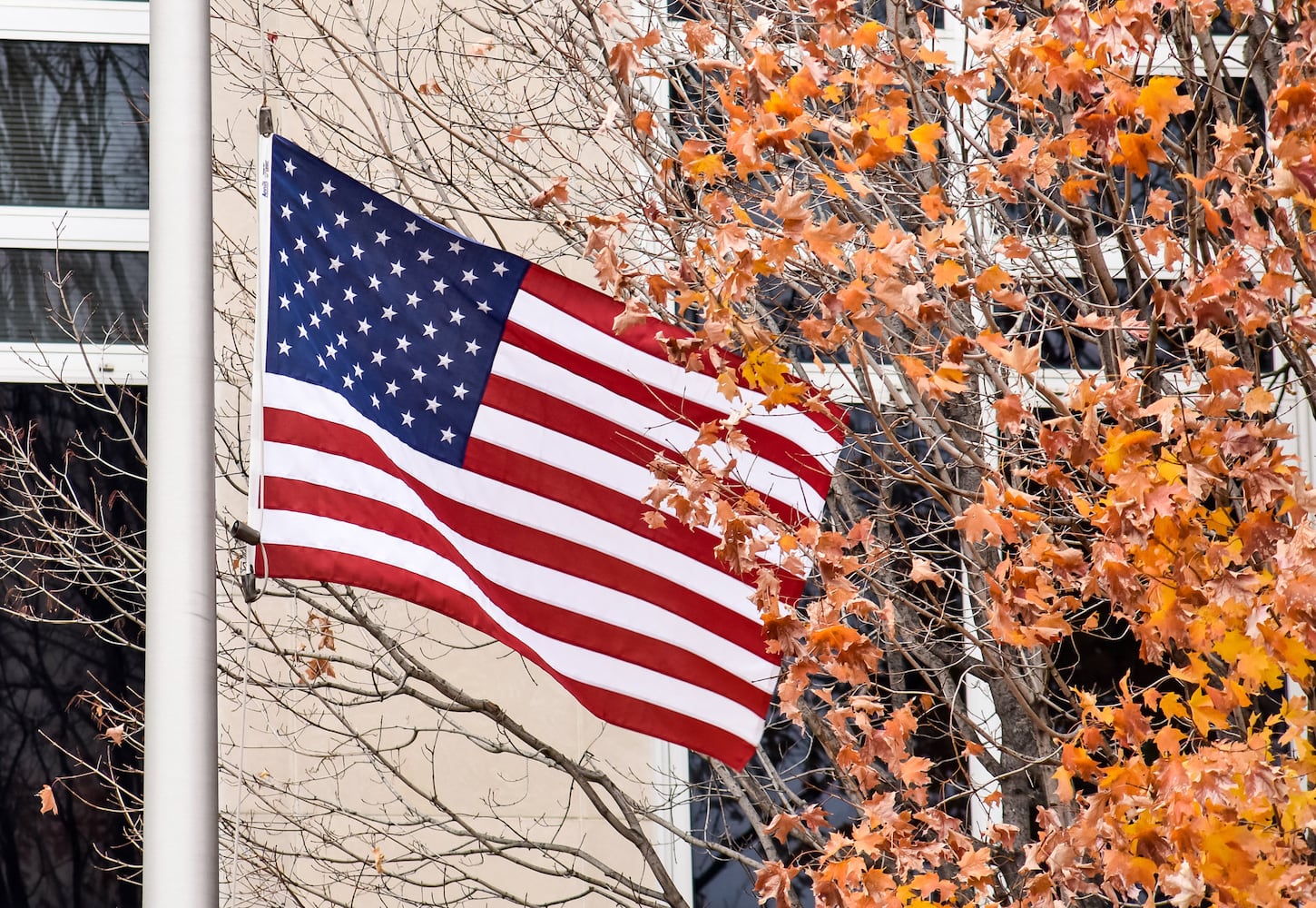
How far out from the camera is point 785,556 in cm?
489

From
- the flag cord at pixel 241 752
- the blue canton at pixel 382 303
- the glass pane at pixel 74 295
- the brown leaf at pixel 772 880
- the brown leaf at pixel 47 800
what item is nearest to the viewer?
the flag cord at pixel 241 752

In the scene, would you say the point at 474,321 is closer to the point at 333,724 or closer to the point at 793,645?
the point at 793,645

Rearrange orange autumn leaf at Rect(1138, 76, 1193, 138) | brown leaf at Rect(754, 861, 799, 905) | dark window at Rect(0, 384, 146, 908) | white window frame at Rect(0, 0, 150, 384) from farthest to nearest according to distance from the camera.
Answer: white window frame at Rect(0, 0, 150, 384) < dark window at Rect(0, 384, 146, 908) < brown leaf at Rect(754, 861, 799, 905) < orange autumn leaf at Rect(1138, 76, 1193, 138)

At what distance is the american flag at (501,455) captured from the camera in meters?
4.55

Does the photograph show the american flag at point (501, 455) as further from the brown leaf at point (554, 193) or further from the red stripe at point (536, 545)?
the brown leaf at point (554, 193)

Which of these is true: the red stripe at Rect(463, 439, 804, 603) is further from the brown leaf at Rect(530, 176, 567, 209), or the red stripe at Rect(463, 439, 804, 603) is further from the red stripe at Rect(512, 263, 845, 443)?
the brown leaf at Rect(530, 176, 567, 209)

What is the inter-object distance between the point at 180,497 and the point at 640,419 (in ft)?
5.97

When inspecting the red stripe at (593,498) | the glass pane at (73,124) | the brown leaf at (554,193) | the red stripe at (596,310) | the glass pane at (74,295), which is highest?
the glass pane at (73,124)

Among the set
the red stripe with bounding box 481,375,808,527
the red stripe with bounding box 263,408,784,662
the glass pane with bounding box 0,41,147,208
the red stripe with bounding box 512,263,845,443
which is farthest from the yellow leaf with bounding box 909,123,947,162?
the glass pane with bounding box 0,41,147,208

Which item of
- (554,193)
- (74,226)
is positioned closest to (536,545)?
(554,193)

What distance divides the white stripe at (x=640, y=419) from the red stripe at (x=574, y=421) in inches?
0.8

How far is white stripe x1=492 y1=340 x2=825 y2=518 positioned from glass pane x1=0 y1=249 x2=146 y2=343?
3859mm

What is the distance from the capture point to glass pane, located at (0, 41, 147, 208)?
27.8 feet

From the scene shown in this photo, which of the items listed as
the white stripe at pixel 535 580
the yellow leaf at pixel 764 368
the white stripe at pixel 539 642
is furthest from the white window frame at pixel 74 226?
the yellow leaf at pixel 764 368
